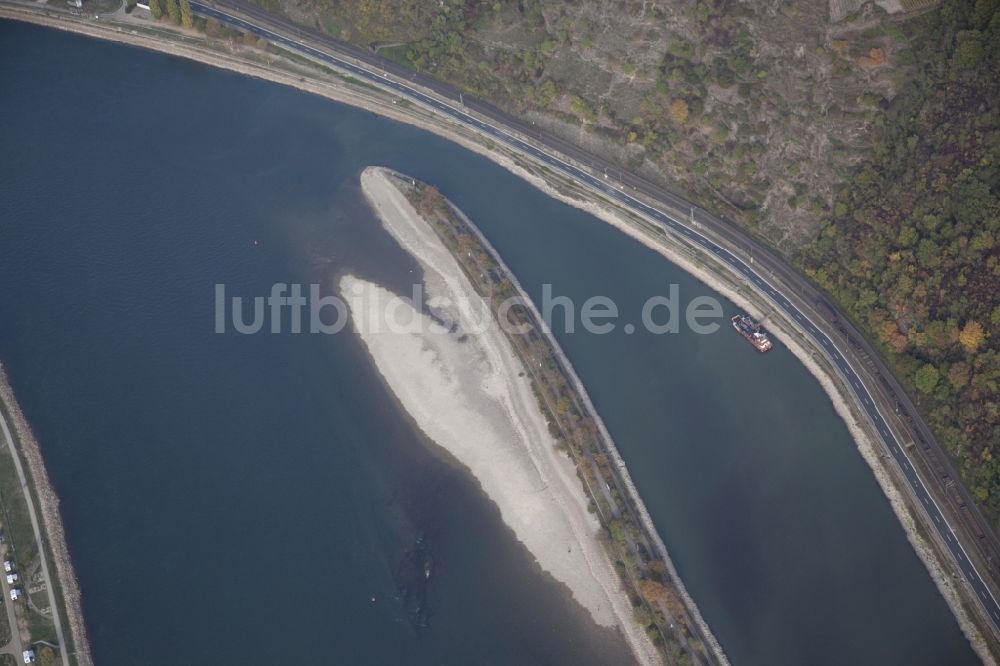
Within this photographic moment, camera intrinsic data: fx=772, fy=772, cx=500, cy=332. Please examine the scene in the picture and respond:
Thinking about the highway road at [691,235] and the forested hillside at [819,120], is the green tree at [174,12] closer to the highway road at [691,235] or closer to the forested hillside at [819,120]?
the highway road at [691,235]

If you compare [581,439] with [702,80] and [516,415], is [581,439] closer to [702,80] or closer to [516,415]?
[516,415]

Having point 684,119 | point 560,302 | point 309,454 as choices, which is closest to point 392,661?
point 309,454

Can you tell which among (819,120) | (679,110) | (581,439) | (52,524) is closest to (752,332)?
(581,439)

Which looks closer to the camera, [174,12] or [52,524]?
[52,524]

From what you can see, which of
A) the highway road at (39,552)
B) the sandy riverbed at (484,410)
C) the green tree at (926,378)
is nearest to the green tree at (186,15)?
the sandy riverbed at (484,410)

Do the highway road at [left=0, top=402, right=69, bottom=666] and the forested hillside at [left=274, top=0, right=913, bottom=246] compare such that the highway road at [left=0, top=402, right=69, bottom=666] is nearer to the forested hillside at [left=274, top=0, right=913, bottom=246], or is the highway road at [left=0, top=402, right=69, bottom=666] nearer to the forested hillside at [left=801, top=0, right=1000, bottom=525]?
the forested hillside at [left=274, top=0, right=913, bottom=246]

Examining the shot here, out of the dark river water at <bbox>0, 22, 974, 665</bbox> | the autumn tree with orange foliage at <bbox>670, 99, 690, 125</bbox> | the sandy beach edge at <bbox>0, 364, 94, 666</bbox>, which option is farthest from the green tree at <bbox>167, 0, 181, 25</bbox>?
the autumn tree with orange foliage at <bbox>670, 99, 690, 125</bbox>
